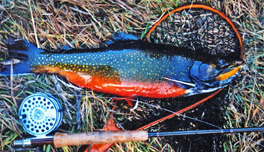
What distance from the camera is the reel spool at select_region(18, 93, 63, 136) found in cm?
188

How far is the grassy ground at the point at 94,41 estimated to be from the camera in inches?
78.3

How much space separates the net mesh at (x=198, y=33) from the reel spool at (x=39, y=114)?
38.1 inches

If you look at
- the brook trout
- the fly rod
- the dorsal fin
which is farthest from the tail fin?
the dorsal fin

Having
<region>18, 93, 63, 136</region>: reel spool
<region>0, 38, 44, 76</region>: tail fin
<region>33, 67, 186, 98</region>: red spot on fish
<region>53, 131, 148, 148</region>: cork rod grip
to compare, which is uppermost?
<region>0, 38, 44, 76</region>: tail fin

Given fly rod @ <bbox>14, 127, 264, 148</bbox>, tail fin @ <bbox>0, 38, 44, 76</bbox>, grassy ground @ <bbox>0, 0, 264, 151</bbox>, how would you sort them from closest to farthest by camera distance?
fly rod @ <bbox>14, 127, 264, 148</bbox> → tail fin @ <bbox>0, 38, 44, 76</bbox> → grassy ground @ <bbox>0, 0, 264, 151</bbox>

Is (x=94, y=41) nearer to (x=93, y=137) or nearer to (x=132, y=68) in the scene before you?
(x=132, y=68)

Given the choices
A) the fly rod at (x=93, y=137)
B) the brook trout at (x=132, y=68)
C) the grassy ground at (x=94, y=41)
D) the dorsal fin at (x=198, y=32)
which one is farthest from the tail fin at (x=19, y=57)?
the dorsal fin at (x=198, y=32)

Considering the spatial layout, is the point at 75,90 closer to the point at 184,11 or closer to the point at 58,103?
the point at 58,103

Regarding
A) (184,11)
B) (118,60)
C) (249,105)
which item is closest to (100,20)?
(118,60)

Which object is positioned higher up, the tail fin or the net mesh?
the net mesh

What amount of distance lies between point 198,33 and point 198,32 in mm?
10

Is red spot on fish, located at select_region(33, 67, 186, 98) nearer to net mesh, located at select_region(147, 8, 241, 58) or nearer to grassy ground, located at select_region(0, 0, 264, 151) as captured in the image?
grassy ground, located at select_region(0, 0, 264, 151)

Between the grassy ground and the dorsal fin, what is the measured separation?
0.10 meters

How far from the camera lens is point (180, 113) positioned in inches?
79.6
